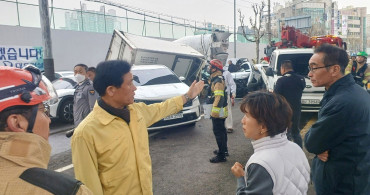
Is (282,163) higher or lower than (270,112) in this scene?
lower

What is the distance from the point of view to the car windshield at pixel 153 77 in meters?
7.79

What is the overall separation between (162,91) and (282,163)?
5.66 m

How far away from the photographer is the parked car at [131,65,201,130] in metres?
6.66

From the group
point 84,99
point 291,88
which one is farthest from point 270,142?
point 84,99

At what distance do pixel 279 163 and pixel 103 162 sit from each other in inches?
45.4

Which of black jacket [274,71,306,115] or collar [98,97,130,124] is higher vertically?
collar [98,97,130,124]

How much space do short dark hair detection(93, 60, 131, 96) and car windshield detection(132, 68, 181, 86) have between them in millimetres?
5539

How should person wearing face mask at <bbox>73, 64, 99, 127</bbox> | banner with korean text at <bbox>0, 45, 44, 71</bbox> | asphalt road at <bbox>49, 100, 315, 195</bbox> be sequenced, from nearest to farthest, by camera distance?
1. asphalt road at <bbox>49, 100, 315, 195</bbox>
2. person wearing face mask at <bbox>73, 64, 99, 127</bbox>
3. banner with korean text at <bbox>0, 45, 44, 71</bbox>

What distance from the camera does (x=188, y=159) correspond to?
5.27m

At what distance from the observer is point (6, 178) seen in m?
0.92

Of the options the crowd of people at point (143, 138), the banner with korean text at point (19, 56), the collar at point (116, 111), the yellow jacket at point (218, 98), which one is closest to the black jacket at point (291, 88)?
the yellow jacket at point (218, 98)

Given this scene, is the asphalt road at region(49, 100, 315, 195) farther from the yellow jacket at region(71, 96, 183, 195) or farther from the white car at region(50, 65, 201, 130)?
the yellow jacket at region(71, 96, 183, 195)

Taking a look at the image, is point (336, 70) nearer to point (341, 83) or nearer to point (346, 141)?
point (341, 83)

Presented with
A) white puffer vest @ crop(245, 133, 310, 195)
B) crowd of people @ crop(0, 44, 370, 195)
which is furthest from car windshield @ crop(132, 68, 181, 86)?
white puffer vest @ crop(245, 133, 310, 195)
